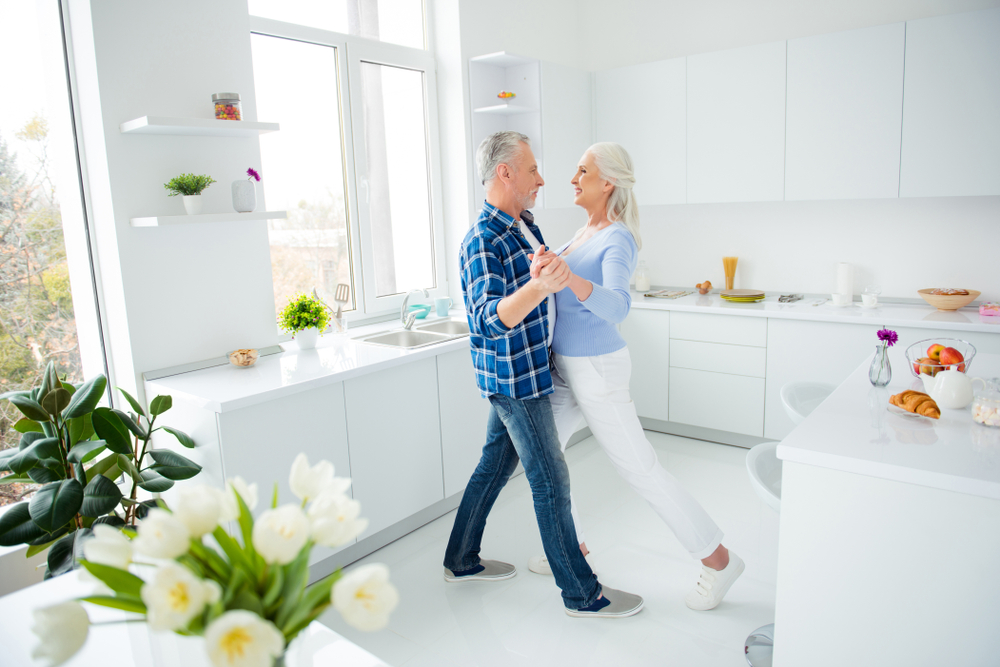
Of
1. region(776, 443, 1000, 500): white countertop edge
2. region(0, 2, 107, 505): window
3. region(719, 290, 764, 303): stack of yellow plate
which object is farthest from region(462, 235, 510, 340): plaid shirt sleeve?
region(719, 290, 764, 303): stack of yellow plate

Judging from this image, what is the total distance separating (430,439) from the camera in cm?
297

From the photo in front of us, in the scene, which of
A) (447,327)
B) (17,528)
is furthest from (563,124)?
(17,528)

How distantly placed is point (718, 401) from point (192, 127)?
9.91 ft

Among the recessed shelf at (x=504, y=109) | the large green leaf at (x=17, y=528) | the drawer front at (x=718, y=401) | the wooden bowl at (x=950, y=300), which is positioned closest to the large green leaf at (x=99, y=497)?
the large green leaf at (x=17, y=528)

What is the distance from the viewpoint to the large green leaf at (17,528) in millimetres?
1776

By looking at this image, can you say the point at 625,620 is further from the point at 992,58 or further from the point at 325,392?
the point at 992,58

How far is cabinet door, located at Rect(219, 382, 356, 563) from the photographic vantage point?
7.55 feet

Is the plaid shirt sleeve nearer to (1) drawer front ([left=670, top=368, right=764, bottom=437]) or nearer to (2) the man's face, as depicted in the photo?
(2) the man's face

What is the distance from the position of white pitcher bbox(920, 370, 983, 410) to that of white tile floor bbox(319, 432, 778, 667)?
3.09ft

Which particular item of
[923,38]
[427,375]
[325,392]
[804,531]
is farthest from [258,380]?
[923,38]

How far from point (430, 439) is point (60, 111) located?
6.29 feet

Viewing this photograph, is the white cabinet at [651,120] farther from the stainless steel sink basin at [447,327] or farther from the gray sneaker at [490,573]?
the gray sneaker at [490,573]

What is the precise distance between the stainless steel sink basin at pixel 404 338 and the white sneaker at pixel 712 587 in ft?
5.14

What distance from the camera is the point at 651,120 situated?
13.5 ft
